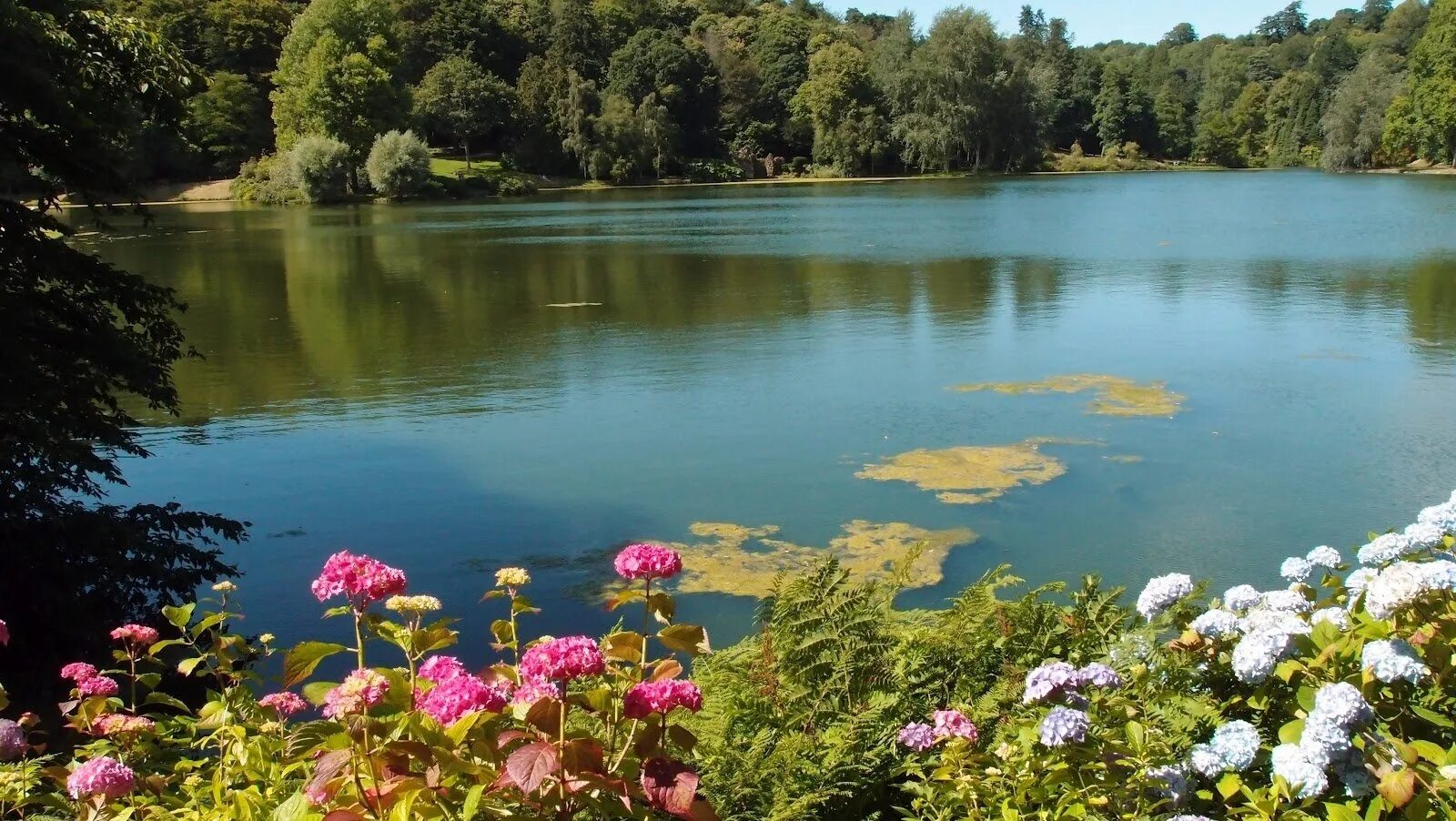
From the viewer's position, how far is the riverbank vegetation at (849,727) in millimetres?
2227

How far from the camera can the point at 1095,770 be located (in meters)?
2.42

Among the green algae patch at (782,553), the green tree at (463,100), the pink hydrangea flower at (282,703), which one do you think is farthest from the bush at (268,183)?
the pink hydrangea flower at (282,703)

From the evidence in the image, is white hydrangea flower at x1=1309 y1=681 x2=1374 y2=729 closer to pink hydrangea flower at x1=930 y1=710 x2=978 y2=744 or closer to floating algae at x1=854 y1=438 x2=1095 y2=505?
pink hydrangea flower at x1=930 y1=710 x2=978 y2=744

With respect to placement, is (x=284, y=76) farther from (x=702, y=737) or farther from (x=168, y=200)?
(x=702, y=737)

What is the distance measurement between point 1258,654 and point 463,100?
7185 centimetres

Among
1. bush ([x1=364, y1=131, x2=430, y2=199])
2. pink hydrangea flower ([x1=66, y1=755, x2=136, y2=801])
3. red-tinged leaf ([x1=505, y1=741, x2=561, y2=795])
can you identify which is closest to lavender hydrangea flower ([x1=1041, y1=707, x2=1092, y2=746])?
red-tinged leaf ([x1=505, y1=741, x2=561, y2=795])

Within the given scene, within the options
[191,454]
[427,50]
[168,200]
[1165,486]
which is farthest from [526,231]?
[427,50]

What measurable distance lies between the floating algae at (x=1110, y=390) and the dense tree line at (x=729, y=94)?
52602 mm

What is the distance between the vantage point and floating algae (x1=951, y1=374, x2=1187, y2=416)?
11.3m

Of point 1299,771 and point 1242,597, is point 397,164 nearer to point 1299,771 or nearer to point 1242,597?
point 1242,597

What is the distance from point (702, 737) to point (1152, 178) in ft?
229

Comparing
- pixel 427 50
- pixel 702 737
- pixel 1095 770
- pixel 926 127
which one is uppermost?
pixel 427 50

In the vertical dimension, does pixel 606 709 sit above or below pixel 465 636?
above

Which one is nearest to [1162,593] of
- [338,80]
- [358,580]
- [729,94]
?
[358,580]
